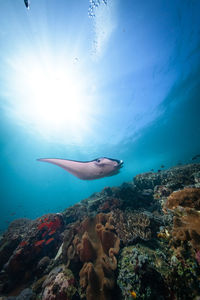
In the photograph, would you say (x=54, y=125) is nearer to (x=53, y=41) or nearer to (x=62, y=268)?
(x=53, y=41)

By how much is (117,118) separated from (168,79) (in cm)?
1000

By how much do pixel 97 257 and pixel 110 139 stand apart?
25.9 m

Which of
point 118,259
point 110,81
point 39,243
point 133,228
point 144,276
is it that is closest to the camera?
point 144,276

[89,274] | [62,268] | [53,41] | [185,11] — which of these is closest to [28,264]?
[62,268]

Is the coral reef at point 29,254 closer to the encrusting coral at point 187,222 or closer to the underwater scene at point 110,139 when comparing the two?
the underwater scene at point 110,139

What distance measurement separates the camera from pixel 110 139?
1096 inches

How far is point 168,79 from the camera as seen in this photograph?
15.8 m

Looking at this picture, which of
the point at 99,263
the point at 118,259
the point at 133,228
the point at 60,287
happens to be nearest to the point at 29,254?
the point at 60,287

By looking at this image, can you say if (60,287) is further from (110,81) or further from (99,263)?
(110,81)

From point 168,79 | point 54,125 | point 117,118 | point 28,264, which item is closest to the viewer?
point 28,264

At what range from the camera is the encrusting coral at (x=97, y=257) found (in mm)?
2125

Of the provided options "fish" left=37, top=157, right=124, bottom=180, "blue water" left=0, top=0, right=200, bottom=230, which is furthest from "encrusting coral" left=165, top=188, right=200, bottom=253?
"blue water" left=0, top=0, right=200, bottom=230

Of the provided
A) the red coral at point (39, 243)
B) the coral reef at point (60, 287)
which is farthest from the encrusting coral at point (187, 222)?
the red coral at point (39, 243)

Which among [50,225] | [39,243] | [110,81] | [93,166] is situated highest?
[110,81]
